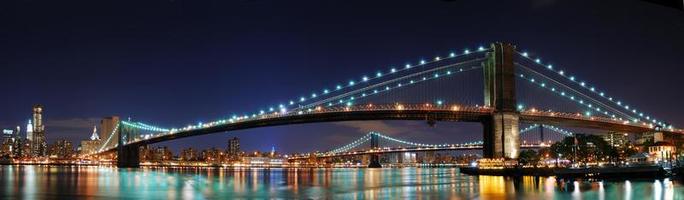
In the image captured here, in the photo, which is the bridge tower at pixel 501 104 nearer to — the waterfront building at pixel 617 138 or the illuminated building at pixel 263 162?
the waterfront building at pixel 617 138

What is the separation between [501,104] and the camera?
52375 millimetres

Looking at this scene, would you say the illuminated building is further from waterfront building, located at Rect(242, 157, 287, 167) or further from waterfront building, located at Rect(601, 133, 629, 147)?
waterfront building, located at Rect(601, 133, 629, 147)

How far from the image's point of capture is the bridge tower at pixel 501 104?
5112cm

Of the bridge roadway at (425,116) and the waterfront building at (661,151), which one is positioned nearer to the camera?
the waterfront building at (661,151)

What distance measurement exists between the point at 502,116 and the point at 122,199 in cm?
3310

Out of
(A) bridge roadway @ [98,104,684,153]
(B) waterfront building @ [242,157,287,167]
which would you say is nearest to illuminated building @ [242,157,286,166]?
(B) waterfront building @ [242,157,287,167]

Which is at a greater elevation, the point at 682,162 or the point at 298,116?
the point at 298,116

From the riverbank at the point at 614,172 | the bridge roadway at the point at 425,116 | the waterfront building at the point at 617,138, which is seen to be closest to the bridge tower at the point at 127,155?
the bridge roadway at the point at 425,116

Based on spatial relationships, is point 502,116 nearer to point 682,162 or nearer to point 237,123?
point 682,162

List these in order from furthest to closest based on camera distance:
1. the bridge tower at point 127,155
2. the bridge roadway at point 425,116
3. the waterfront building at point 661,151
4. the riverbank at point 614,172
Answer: the bridge tower at point 127,155 < the bridge roadway at point 425,116 < the waterfront building at point 661,151 < the riverbank at point 614,172

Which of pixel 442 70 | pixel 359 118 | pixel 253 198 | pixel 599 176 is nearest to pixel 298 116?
pixel 359 118

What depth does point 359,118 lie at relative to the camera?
5831cm

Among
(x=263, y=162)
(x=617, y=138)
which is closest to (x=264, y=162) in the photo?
(x=263, y=162)

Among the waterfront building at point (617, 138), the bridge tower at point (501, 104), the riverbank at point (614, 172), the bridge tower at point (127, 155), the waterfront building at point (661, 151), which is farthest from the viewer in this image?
the bridge tower at point (127, 155)
